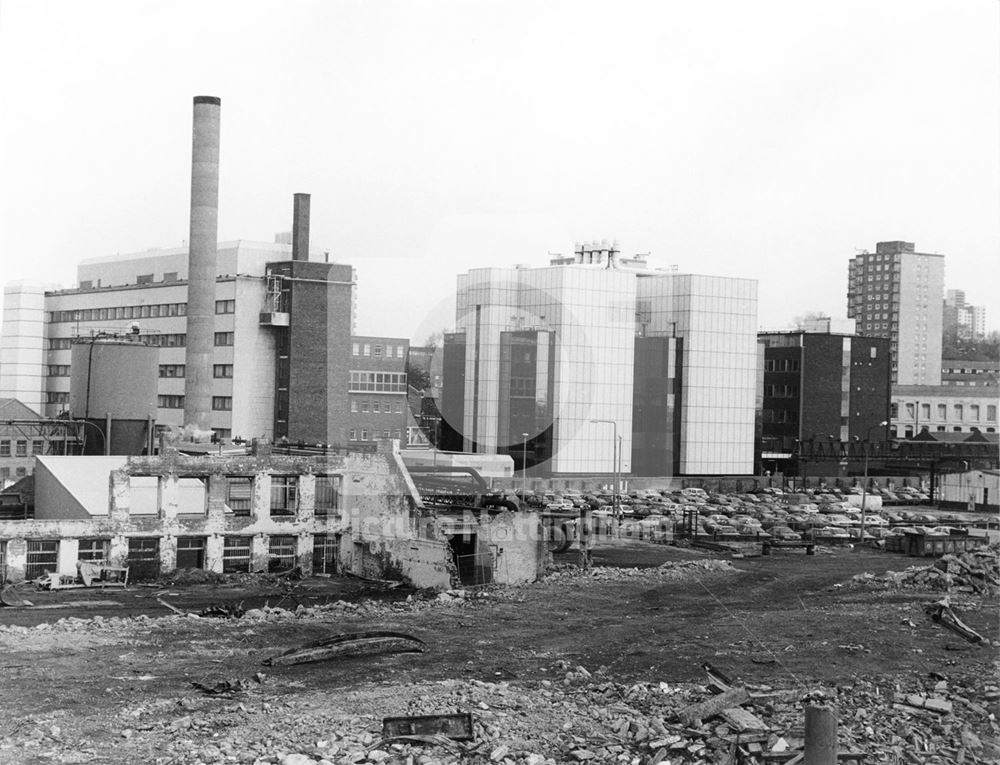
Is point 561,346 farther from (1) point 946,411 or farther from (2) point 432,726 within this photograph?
(2) point 432,726

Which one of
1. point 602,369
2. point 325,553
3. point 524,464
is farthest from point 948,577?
point 602,369

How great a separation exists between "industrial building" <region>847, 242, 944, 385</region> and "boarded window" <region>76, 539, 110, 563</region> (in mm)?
83600

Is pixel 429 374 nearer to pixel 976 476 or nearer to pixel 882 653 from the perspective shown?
pixel 976 476

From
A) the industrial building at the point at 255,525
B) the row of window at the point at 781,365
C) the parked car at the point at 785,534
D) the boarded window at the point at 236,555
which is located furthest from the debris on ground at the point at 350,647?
the row of window at the point at 781,365

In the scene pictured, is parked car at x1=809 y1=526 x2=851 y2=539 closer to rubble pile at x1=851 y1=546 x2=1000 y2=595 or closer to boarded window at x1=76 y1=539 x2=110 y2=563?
rubble pile at x1=851 y1=546 x2=1000 y2=595

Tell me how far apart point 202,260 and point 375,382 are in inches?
632

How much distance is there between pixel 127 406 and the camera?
4891 centimetres

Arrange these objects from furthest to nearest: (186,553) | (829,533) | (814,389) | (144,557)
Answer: (814,389), (829,533), (186,553), (144,557)

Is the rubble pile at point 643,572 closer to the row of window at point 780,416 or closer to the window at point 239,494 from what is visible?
the window at point 239,494

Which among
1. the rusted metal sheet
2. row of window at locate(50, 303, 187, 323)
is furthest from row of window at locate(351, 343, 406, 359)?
the rusted metal sheet

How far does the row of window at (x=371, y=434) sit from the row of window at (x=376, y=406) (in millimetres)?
1179

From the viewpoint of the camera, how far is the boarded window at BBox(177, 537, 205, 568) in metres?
39.3

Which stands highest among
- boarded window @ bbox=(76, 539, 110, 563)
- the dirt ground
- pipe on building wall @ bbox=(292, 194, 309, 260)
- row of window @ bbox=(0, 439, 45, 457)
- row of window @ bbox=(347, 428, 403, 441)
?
pipe on building wall @ bbox=(292, 194, 309, 260)

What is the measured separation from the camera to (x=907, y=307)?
4390 inches
